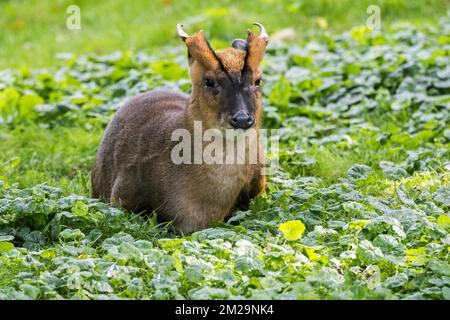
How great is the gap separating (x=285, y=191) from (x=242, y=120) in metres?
0.82

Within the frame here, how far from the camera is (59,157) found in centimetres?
773

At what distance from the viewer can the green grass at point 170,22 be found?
442 inches

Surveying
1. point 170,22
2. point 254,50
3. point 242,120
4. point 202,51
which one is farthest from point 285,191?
point 170,22

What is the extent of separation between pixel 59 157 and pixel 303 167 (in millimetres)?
2118

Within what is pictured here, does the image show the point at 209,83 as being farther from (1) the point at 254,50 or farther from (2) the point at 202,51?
(1) the point at 254,50

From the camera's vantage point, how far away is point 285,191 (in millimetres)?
6035

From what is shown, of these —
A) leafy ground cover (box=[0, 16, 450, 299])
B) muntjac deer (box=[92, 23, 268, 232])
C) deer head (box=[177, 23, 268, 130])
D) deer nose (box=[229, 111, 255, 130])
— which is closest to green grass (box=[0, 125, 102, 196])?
leafy ground cover (box=[0, 16, 450, 299])

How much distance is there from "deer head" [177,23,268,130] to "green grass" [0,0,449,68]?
470cm

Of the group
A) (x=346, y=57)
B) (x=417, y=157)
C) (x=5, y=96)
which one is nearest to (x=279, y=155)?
(x=417, y=157)

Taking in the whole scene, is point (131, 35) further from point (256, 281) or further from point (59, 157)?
point (256, 281)

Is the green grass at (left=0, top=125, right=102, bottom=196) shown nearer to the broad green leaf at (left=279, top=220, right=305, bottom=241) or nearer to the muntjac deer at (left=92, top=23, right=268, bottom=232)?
the muntjac deer at (left=92, top=23, right=268, bottom=232)

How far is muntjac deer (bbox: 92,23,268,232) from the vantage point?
5602mm

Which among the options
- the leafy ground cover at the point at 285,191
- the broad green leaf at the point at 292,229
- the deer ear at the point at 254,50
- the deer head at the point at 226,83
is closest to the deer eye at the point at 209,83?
the deer head at the point at 226,83

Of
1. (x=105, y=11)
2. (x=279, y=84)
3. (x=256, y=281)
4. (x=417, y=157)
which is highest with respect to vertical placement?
(x=105, y=11)
